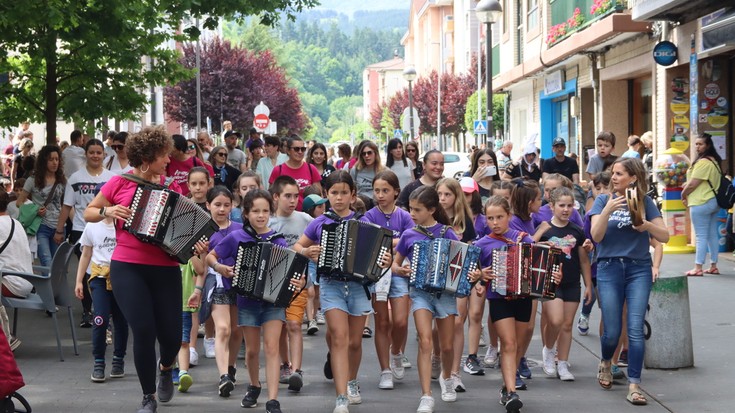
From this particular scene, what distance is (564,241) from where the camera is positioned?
904cm

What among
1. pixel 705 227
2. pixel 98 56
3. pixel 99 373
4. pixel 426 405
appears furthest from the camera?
pixel 98 56

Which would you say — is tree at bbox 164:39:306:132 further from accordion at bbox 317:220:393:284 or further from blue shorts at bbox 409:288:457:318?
accordion at bbox 317:220:393:284

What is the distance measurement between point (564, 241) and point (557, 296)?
50 centimetres

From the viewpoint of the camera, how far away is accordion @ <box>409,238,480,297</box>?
7934mm

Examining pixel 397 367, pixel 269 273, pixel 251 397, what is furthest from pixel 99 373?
pixel 397 367

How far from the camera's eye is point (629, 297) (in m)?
8.31

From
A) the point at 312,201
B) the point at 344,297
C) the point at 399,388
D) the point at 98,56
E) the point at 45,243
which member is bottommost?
the point at 399,388

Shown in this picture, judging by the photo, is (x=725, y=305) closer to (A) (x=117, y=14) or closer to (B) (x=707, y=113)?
(B) (x=707, y=113)

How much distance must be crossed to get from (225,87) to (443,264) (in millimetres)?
53350

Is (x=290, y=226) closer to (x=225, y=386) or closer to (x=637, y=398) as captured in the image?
(x=225, y=386)

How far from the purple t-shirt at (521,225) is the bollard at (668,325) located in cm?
116

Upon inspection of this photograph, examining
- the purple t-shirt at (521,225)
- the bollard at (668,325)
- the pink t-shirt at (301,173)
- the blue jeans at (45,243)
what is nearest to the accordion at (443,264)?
the purple t-shirt at (521,225)

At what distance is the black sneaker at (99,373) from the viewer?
9141mm

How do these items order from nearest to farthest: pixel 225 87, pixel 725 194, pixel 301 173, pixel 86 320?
pixel 86 320
pixel 301 173
pixel 725 194
pixel 225 87
